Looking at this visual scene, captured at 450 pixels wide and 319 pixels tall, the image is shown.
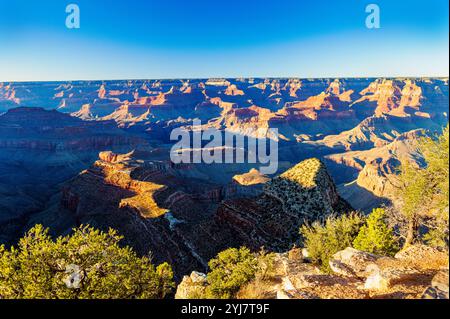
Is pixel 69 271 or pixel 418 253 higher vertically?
pixel 69 271

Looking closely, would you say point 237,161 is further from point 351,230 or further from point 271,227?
point 351,230

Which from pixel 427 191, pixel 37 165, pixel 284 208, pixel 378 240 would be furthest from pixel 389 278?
pixel 37 165

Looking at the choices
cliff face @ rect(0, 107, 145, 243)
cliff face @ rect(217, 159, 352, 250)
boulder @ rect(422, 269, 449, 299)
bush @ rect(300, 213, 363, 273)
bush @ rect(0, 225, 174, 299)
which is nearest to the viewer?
boulder @ rect(422, 269, 449, 299)

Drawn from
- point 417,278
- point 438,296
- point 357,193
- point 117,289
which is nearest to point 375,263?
point 417,278

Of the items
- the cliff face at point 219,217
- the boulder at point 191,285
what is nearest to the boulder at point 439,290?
the boulder at point 191,285

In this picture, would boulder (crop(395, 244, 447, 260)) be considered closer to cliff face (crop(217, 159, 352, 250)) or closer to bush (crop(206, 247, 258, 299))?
bush (crop(206, 247, 258, 299))

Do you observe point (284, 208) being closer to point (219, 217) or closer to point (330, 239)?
point (219, 217)

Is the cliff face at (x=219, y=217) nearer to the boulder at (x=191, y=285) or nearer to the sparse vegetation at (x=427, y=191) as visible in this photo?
the sparse vegetation at (x=427, y=191)

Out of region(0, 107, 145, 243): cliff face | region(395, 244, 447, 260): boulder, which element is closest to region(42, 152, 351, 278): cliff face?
region(395, 244, 447, 260): boulder
